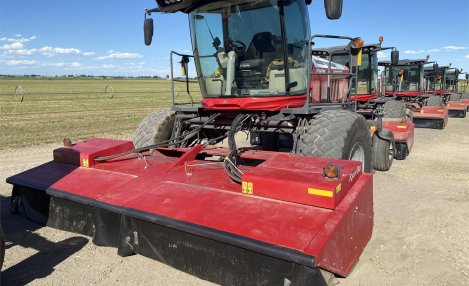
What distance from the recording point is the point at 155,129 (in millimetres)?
4996

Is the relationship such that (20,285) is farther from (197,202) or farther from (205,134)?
(205,134)

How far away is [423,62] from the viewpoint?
14.8m

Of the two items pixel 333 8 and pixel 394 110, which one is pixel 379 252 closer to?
pixel 333 8

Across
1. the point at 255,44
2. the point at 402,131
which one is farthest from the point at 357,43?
the point at 402,131

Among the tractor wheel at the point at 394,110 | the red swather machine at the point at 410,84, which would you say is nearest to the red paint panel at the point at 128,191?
the tractor wheel at the point at 394,110

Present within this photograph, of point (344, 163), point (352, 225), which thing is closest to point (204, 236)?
point (352, 225)

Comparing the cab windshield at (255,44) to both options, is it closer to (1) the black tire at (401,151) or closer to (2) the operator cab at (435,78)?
(1) the black tire at (401,151)

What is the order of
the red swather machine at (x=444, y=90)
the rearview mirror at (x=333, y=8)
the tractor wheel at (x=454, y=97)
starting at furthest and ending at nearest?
the tractor wheel at (x=454, y=97) < the red swather machine at (x=444, y=90) < the rearview mirror at (x=333, y=8)

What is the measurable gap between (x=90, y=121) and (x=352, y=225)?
12.9 meters

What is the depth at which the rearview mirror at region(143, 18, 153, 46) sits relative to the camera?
15.8 feet

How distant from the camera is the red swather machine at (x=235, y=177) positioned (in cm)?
256

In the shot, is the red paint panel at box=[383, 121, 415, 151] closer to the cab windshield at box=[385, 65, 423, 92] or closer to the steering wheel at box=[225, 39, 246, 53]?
the steering wheel at box=[225, 39, 246, 53]

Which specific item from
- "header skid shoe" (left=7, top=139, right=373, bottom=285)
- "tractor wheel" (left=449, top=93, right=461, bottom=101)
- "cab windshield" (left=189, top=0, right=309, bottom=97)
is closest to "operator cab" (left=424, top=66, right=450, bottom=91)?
"tractor wheel" (left=449, top=93, right=461, bottom=101)

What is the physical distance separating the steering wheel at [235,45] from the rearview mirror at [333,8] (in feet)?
3.66
